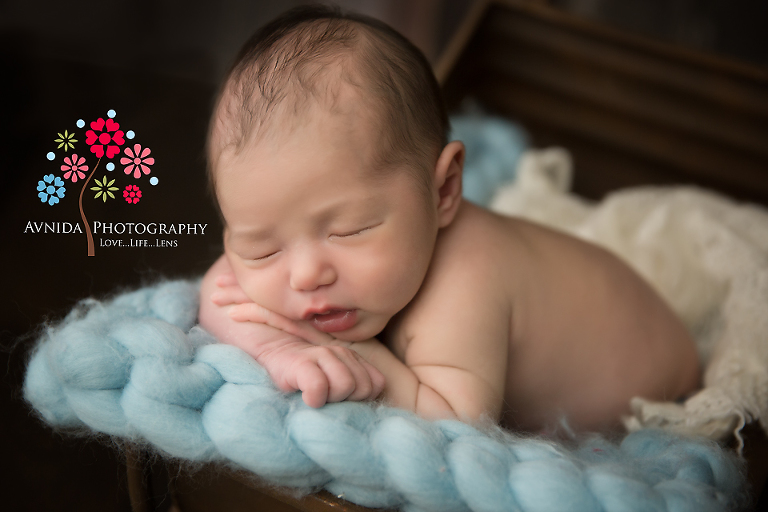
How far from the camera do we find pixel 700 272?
126cm

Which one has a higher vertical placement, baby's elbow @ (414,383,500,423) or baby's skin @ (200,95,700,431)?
baby's skin @ (200,95,700,431)

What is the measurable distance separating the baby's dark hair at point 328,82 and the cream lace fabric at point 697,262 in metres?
0.53

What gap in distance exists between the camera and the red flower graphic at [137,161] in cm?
78

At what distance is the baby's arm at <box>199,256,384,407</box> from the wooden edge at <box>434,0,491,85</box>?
1064 millimetres

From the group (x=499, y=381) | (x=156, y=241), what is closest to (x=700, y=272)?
(x=499, y=381)

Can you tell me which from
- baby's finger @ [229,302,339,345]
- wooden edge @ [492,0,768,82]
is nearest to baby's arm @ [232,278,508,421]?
baby's finger @ [229,302,339,345]

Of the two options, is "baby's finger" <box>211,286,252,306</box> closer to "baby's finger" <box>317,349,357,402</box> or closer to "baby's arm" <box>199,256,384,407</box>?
"baby's arm" <box>199,256,384,407</box>

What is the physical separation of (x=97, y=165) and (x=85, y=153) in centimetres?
2

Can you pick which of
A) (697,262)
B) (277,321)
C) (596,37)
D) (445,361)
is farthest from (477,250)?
(596,37)

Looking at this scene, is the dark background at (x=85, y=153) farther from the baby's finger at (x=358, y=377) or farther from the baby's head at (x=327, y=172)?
the baby's finger at (x=358, y=377)

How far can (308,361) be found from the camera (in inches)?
26.4

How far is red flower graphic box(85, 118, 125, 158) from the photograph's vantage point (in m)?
0.77

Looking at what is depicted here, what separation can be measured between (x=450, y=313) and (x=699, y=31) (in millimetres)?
1643
